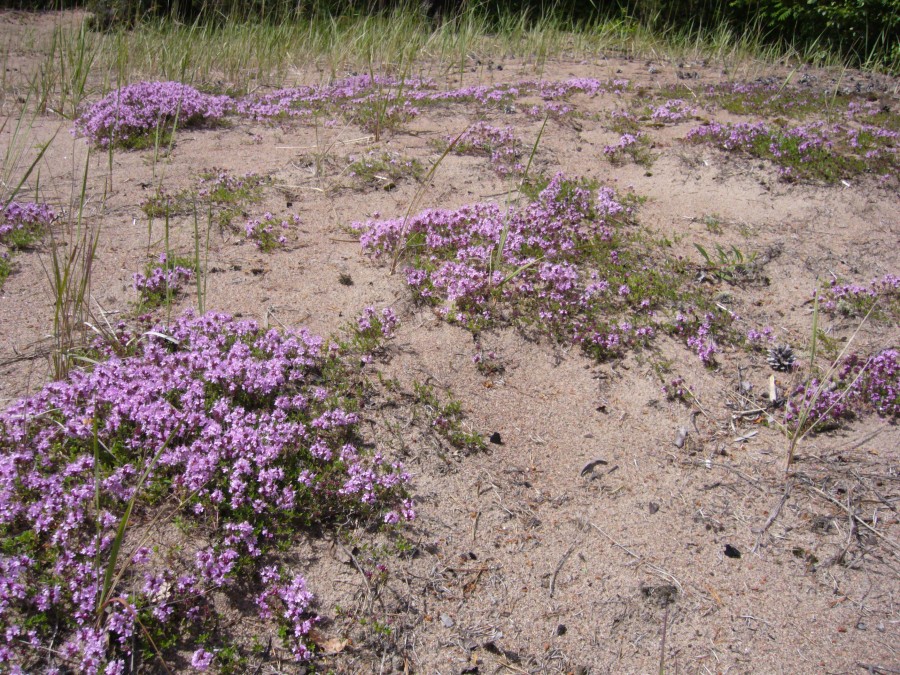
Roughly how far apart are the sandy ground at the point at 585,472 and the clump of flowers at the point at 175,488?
Result: 0.24 m

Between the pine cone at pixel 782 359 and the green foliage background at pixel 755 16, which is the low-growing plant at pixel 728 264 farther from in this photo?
the green foliage background at pixel 755 16

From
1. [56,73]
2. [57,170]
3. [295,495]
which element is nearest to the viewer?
[295,495]

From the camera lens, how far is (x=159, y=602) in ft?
8.87

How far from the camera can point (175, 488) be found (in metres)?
3.18

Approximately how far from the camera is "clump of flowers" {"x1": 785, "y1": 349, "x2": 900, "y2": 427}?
4.12 m

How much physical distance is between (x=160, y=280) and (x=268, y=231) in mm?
1078

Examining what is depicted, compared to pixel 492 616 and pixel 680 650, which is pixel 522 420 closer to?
pixel 492 616

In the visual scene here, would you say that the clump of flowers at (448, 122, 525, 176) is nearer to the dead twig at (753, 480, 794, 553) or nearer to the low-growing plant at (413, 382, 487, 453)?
the low-growing plant at (413, 382, 487, 453)

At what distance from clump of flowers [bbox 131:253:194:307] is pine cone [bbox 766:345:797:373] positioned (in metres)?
4.48

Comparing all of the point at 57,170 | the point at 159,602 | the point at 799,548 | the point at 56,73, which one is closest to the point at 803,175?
the point at 799,548

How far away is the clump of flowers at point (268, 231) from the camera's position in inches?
205

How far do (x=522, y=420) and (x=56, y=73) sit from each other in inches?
326

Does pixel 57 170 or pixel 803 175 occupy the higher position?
pixel 803 175

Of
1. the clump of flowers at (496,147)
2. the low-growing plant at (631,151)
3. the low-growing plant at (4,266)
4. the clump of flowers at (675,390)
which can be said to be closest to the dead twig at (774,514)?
the clump of flowers at (675,390)
